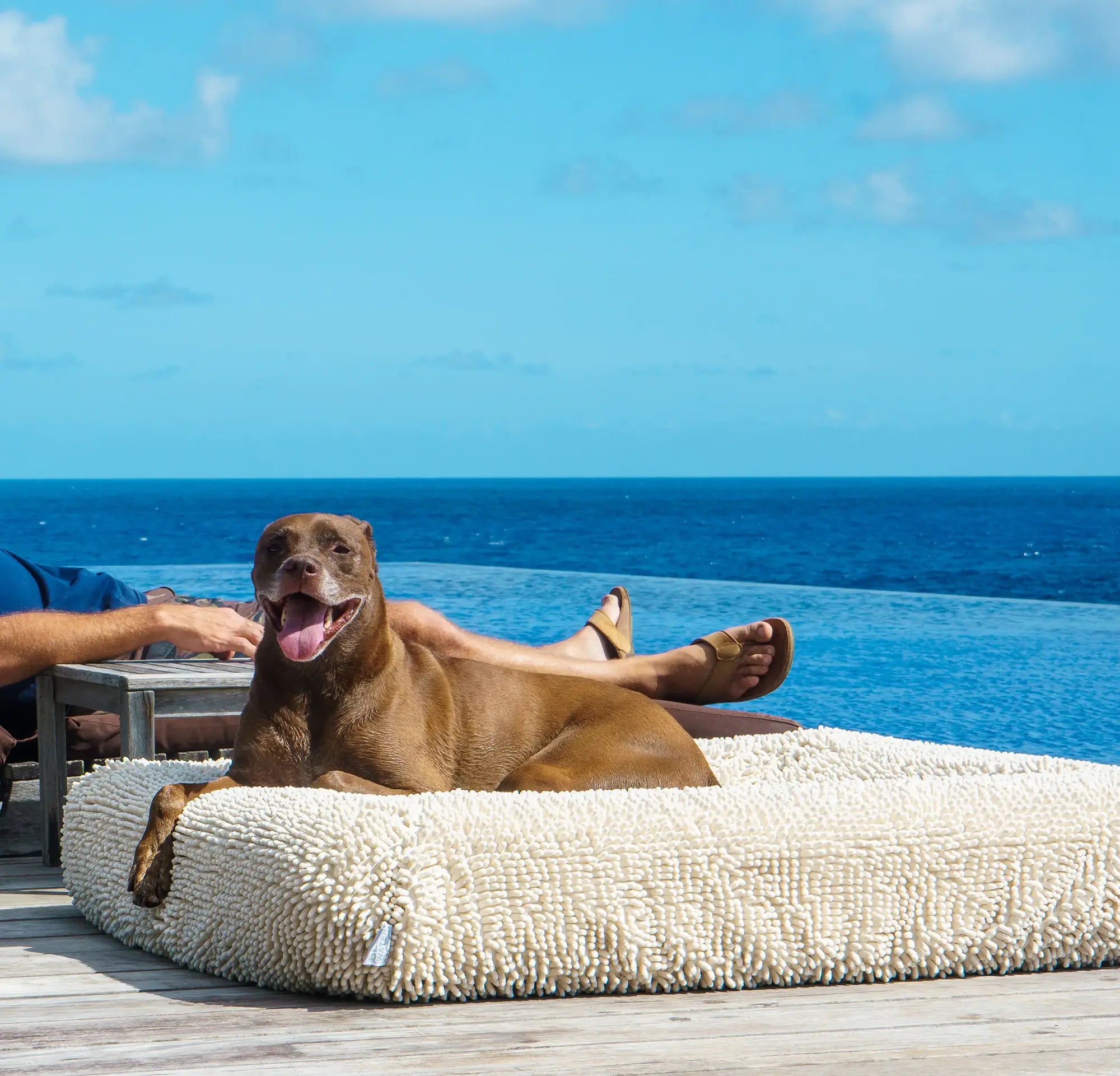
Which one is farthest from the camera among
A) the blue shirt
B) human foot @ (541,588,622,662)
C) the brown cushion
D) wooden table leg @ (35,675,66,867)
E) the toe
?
the toe

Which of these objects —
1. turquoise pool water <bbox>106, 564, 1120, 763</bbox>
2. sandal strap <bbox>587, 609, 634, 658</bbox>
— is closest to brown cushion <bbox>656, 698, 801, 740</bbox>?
sandal strap <bbox>587, 609, 634, 658</bbox>

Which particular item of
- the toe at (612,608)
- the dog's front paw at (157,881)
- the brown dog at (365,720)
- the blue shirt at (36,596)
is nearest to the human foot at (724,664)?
the toe at (612,608)

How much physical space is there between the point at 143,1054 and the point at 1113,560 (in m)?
31.1

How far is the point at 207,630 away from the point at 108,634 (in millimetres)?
262

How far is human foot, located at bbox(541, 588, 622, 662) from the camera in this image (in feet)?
16.8

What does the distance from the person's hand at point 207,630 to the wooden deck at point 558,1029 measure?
1.23 meters

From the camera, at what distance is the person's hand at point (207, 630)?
13.4 feet

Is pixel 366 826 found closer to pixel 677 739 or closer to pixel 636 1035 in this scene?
pixel 636 1035

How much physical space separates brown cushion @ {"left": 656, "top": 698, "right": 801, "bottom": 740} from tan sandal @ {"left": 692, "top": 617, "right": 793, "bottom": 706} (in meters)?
0.28

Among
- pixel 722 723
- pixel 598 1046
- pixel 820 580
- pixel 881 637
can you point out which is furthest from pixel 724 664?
pixel 820 580

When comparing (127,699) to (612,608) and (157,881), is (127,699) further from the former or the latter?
(612,608)

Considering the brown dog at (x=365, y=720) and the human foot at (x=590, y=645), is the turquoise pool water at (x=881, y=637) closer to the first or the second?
the human foot at (x=590, y=645)

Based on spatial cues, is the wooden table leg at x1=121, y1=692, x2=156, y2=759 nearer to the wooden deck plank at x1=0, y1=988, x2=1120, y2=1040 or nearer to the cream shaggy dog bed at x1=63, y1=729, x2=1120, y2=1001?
the cream shaggy dog bed at x1=63, y1=729, x2=1120, y2=1001

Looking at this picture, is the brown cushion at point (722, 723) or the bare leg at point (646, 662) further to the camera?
the bare leg at point (646, 662)
